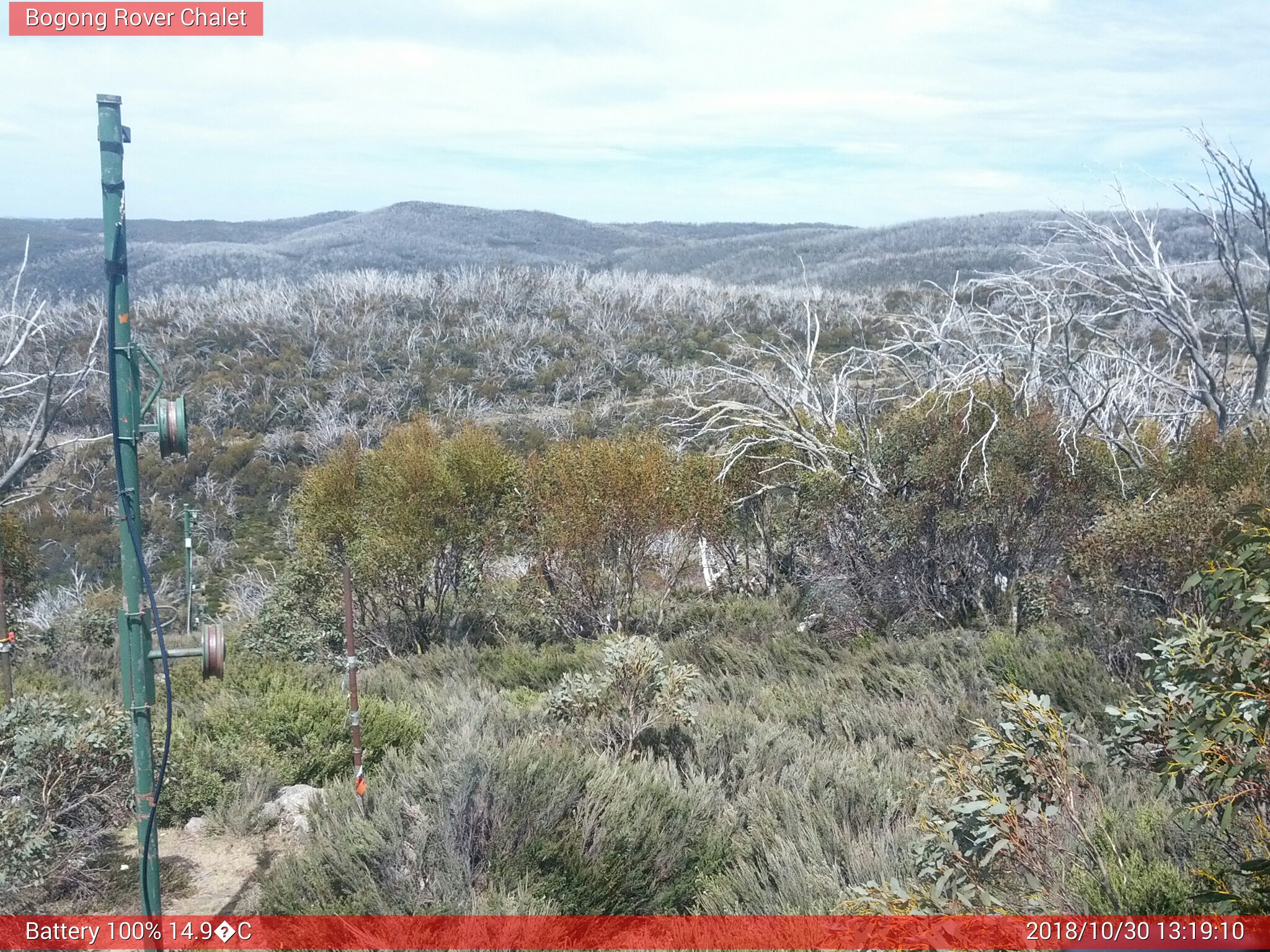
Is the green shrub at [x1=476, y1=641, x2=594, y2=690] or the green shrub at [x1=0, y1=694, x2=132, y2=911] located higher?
the green shrub at [x1=0, y1=694, x2=132, y2=911]

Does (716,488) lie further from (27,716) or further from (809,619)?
(27,716)

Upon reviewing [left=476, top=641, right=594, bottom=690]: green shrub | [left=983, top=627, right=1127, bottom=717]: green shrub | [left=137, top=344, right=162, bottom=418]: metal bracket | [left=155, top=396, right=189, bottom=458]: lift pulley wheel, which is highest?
[left=137, top=344, right=162, bottom=418]: metal bracket

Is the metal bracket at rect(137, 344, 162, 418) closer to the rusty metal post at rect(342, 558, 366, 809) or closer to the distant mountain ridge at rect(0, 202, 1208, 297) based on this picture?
the rusty metal post at rect(342, 558, 366, 809)

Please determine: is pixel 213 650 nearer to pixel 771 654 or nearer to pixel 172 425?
pixel 172 425

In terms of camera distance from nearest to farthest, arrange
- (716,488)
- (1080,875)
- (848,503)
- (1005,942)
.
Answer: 1. (1005,942)
2. (1080,875)
3. (848,503)
4. (716,488)

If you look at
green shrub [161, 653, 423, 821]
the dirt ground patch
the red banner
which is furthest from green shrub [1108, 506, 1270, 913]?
green shrub [161, 653, 423, 821]

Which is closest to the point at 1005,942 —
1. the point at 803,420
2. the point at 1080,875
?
the point at 1080,875
